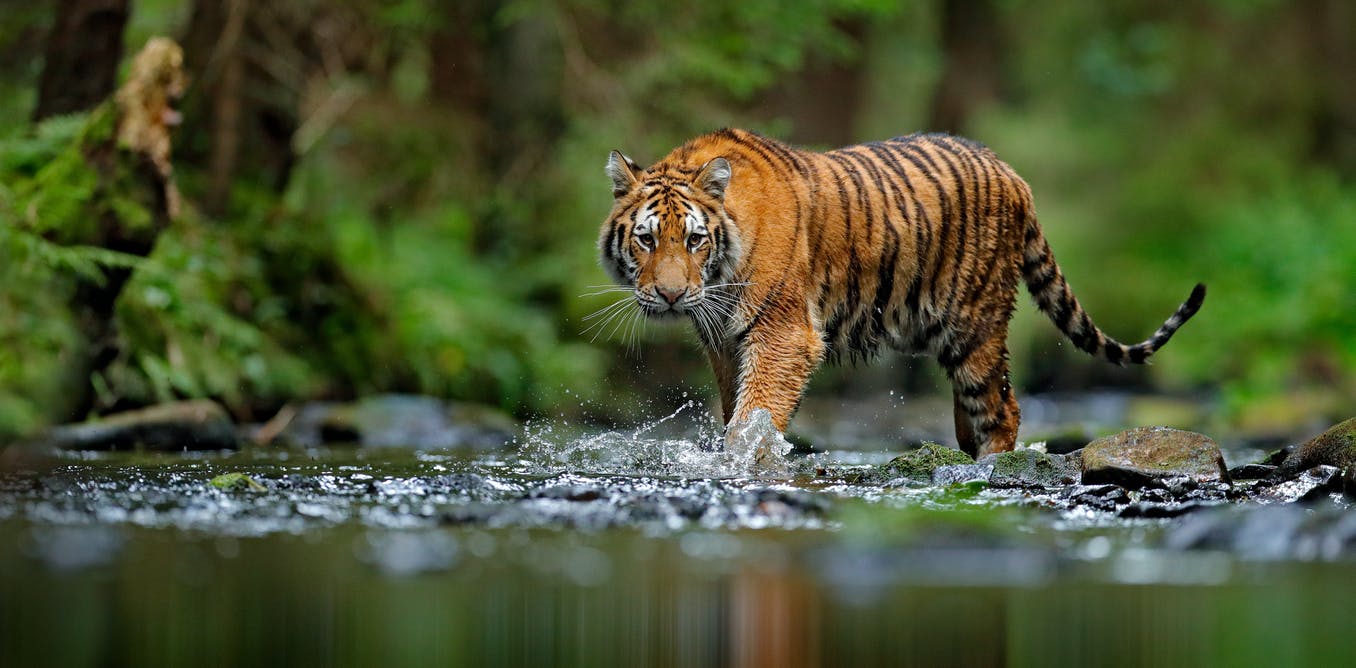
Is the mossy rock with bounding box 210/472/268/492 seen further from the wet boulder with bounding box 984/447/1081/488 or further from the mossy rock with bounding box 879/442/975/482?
the wet boulder with bounding box 984/447/1081/488

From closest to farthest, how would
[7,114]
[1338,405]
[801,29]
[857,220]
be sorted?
[857,220], [7,114], [1338,405], [801,29]

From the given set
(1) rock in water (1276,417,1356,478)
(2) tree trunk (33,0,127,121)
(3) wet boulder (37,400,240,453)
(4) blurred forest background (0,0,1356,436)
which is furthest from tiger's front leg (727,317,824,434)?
(2) tree trunk (33,0,127,121)

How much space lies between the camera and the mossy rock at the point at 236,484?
5980 mm

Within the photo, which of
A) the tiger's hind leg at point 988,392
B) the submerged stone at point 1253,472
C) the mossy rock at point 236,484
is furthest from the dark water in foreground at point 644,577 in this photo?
the tiger's hind leg at point 988,392

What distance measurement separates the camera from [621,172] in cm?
743

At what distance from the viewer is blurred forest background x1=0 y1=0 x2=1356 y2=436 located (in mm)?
9359

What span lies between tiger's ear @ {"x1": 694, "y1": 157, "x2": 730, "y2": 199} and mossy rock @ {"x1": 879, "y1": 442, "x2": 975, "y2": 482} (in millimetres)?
1562

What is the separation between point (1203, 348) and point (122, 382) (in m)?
11.1

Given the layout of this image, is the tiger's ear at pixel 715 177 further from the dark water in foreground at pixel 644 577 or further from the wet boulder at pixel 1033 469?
the wet boulder at pixel 1033 469

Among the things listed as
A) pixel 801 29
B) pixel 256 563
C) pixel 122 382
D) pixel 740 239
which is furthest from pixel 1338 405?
pixel 256 563

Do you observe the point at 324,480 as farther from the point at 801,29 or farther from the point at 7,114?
the point at 801,29

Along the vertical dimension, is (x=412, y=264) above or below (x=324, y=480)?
above

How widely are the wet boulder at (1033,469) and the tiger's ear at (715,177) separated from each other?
1.83 metres

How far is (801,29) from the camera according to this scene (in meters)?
13.4
